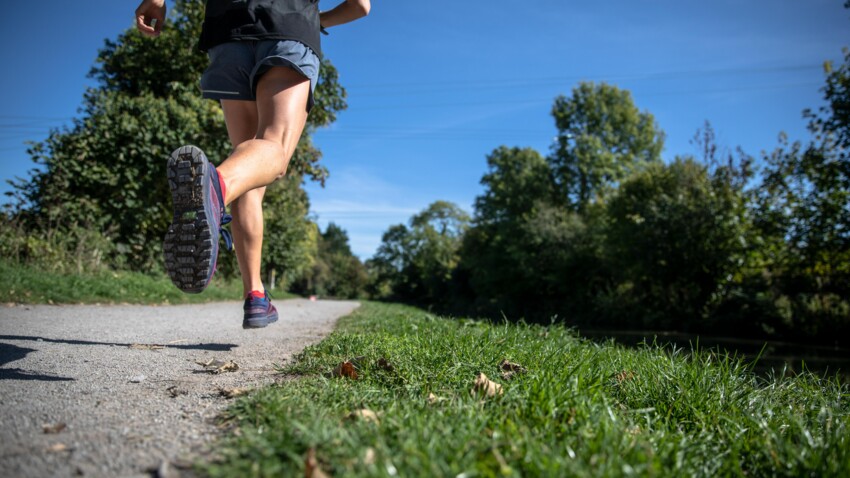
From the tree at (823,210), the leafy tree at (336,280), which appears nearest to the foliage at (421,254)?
the leafy tree at (336,280)

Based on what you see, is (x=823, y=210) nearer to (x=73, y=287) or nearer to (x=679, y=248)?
(x=679, y=248)

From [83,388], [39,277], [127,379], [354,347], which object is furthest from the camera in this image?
[39,277]

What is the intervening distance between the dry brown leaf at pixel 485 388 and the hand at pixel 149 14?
109 inches

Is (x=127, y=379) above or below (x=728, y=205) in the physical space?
below

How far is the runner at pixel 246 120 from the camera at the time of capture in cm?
200

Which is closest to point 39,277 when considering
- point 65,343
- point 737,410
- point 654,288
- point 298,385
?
point 65,343

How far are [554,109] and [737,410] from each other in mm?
35619

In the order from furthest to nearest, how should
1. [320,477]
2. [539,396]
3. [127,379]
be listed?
[127,379] → [539,396] → [320,477]

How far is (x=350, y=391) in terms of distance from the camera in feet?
5.77

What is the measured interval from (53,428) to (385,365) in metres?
1.21

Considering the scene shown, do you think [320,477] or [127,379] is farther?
[127,379]

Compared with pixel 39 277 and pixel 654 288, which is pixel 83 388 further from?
pixel 654 288

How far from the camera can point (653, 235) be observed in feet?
68.9

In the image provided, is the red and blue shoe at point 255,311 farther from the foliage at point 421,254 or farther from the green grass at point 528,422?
the foliage at point 421,254
